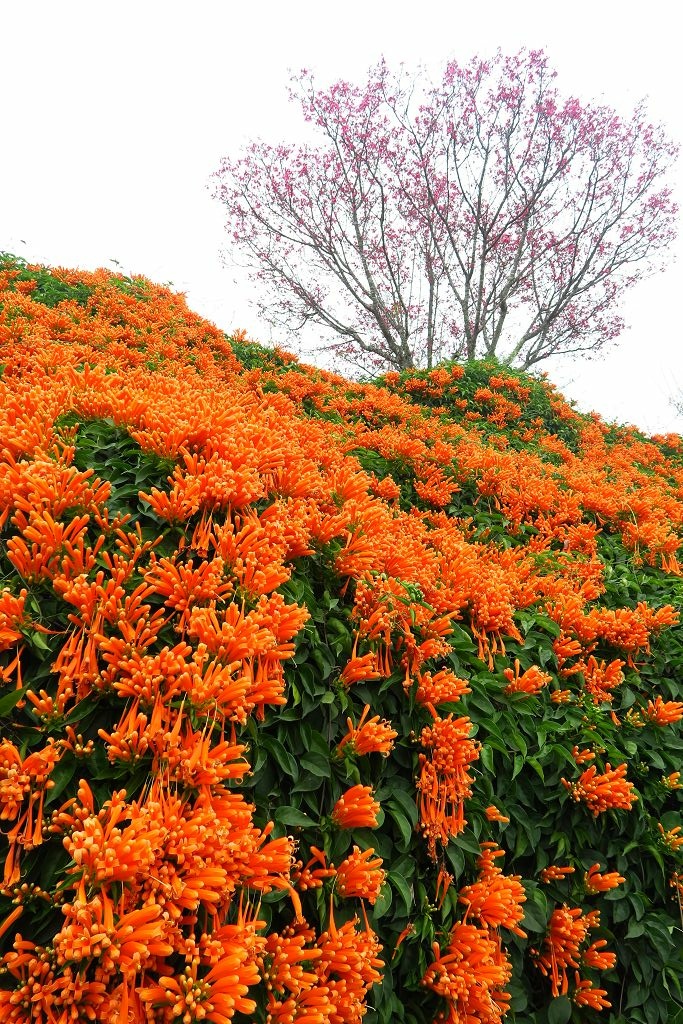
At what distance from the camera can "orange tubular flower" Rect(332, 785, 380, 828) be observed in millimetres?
1356

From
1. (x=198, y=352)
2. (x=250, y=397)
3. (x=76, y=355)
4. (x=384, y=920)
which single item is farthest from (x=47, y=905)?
(x=198, y=352)

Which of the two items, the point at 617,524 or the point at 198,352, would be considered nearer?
the point at 617,524

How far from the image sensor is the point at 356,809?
1353mm

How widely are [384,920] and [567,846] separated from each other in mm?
783

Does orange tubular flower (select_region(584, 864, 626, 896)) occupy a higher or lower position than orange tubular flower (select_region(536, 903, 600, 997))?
higher

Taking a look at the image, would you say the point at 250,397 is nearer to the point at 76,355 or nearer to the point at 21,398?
the point at 21,398

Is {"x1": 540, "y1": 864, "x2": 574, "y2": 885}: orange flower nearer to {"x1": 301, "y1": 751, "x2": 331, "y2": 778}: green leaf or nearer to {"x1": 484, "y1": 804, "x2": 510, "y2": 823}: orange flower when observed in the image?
{"x1": 484, "y1": 804, "x2": 510, "y2": 823}: orange flower

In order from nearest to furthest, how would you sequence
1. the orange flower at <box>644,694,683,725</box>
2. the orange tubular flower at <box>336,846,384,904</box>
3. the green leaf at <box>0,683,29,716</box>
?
A: the green leaf at <box>0,683,29,716</box>
the orange tubular flower at <box>336,846,384,904</box>
the orange flower at <box>644,694,683,725</box>

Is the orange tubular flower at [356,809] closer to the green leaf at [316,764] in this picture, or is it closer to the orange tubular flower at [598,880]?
the green leaf at [316,764]

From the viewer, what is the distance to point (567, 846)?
→ 1.87 meters

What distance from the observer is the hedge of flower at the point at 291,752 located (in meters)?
1.02

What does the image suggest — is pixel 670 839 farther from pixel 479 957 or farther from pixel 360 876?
pixel 360 876

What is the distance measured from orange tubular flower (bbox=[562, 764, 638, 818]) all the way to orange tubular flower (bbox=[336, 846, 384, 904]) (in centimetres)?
92

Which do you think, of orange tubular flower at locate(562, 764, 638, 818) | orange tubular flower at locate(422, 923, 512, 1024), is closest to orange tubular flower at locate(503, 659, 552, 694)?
orange tubular flower at locate(562, 764, 638, 818)
